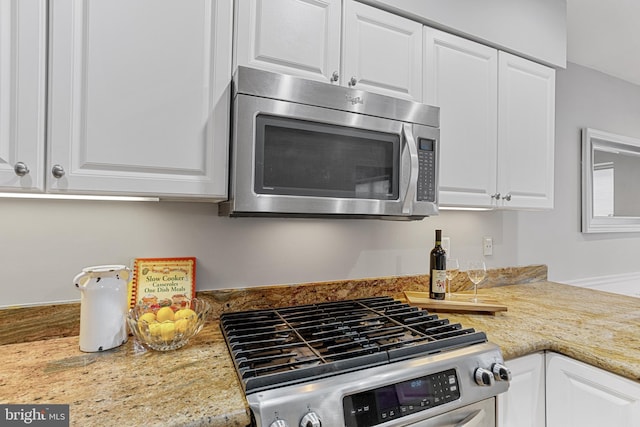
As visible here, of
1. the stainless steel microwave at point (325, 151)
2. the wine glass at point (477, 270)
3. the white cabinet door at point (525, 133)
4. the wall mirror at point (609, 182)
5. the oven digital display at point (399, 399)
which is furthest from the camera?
the wall mirror at point (609, 182)

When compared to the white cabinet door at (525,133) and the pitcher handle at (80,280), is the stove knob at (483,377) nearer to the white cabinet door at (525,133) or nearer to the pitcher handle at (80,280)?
the white cabinet door at (525,133)

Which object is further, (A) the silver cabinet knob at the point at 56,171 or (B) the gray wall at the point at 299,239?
Result: (B) the gray wall at the point at 299,239

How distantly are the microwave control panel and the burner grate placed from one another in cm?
47

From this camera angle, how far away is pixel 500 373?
1.01 meters

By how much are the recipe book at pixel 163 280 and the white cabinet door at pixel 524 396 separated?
112 centimetres

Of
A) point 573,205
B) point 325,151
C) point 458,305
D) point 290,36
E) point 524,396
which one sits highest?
point 290,36

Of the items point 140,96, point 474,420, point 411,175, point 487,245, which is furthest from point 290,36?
point 487,245

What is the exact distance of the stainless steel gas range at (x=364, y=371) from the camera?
79 centimetres

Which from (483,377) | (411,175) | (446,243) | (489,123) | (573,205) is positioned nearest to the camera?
(483,377)

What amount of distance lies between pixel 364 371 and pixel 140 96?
997 mm

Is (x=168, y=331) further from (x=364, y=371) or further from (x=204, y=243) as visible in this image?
(x=364, y=371)

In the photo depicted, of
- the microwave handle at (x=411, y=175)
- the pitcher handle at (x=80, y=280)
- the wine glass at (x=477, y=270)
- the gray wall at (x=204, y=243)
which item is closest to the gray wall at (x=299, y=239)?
the gray wall at (x=204, y=243)

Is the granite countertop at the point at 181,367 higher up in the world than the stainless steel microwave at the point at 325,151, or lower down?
lower down

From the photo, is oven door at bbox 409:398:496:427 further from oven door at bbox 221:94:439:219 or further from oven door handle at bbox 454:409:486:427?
oven door at bbox 221:94:439:219
